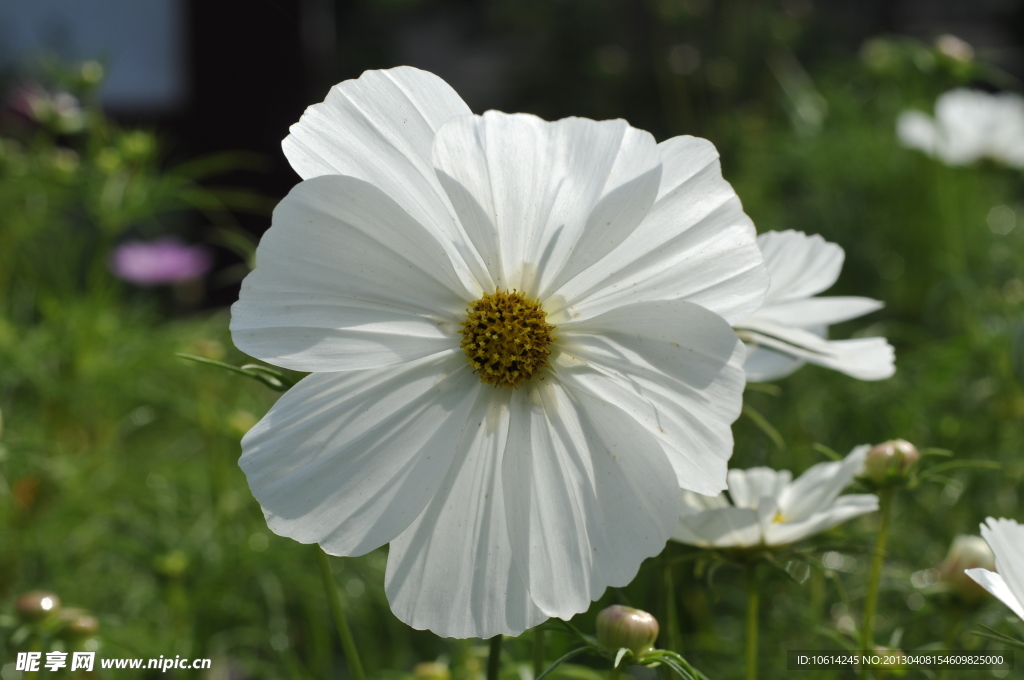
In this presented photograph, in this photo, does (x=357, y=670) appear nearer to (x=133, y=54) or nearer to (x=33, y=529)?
(x=33, y=529)

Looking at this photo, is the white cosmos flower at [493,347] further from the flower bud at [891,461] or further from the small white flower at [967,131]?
the small white flower at [967,131]

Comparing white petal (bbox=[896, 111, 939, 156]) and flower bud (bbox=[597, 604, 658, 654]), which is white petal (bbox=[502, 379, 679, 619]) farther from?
white petal (bbox=[896, 111, 939, 156])

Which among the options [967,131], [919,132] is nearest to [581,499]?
[919,132]

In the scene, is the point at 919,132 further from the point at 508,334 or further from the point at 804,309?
the point at 508,334

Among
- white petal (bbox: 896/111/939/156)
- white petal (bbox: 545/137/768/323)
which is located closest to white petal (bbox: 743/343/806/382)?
white petal (bbox: 545/137/768/323)

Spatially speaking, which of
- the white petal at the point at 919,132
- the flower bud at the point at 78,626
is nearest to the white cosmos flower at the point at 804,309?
the flower bud at the point at 78,626

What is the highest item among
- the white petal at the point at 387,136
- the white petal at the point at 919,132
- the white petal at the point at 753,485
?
Result: the white petal at the point at 919,132

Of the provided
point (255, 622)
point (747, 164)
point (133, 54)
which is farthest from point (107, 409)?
point (133, 54)
